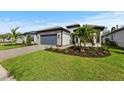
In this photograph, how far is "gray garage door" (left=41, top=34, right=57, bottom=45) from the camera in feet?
73.4

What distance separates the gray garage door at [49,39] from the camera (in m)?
22.4

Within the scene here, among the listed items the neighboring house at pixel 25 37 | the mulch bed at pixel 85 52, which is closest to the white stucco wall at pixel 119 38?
the mulch bed at pixel 85 52

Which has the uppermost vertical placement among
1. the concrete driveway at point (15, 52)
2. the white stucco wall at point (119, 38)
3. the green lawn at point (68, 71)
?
the white stucco wall at point (119, 38)

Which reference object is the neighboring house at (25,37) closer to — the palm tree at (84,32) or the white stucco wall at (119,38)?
the palm tree at (84,32)

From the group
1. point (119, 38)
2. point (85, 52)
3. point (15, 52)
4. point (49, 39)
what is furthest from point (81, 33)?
point (119, 38)

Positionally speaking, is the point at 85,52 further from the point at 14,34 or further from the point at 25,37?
the point at 14,34

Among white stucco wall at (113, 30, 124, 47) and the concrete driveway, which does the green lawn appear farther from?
white stucco wall at (113, 30, 124, 47)

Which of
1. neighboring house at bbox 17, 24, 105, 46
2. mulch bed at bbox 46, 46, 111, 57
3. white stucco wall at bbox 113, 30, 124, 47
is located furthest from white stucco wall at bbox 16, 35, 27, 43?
white stucco wall at bbox 113, 30, 124, 47

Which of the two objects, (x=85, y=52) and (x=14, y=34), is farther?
(x=14, y=34)

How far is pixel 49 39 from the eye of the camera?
22.5 metres

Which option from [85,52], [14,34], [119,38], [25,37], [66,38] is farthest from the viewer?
[119,38]

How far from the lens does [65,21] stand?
848 inches
